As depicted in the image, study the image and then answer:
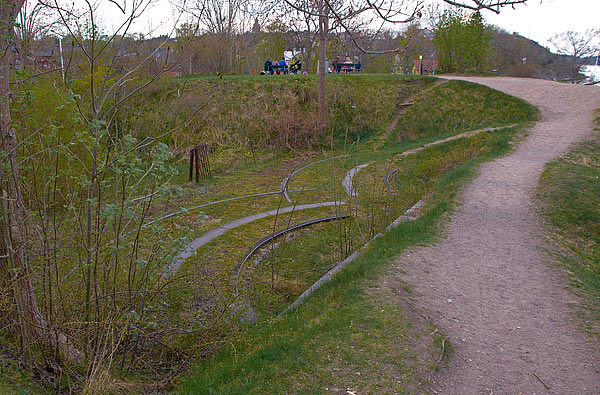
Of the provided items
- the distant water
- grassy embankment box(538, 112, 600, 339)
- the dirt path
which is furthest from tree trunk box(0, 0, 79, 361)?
the distant water

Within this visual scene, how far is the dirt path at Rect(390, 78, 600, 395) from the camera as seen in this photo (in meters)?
3.87

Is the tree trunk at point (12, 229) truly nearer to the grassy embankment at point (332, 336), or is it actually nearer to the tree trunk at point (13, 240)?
the tree trunk at point (13, 240)

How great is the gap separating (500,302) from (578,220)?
3750 mm

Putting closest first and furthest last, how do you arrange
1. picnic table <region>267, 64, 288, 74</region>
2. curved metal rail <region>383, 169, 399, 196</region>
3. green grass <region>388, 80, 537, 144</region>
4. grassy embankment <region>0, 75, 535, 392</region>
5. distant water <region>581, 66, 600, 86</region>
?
grassy embankment <region>0, 75, 535, 392</region> < curved metal rail <region>383, 169, 399, 196</region> < green grass <region>388, 80, 537, 144</region> < picnic table <region>267, 64, 288, 74</region> < distant water <region>581, 66, 600, 86</region>

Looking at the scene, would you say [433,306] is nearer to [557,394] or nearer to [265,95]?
[557,394]

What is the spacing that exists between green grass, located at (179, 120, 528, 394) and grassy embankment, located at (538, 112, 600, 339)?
187 cm

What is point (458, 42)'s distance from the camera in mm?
28391

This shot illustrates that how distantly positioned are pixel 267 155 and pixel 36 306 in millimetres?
14096

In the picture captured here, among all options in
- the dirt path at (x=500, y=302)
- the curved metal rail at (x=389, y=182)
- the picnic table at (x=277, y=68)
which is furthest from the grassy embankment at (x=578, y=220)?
the picnic table at (x=277, y=68)

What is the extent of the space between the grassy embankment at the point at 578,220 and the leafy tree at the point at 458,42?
59.6ft

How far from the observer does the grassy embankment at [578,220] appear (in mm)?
5370

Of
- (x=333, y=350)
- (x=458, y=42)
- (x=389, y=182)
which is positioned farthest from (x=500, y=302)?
(x=458, y=42)

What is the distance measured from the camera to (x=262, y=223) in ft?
31.8

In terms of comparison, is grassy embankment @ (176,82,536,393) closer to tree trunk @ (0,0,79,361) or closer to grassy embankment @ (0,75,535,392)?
grassy embankment @ (0,75,535,392)
